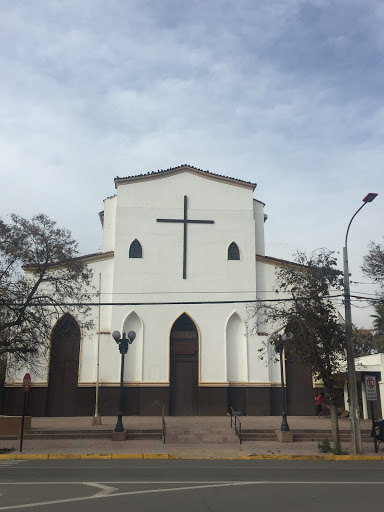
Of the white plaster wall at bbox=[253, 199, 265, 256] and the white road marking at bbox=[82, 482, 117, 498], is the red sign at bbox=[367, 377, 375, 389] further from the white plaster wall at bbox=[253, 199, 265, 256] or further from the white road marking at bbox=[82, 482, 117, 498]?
the white plaster wall at bbox=[253, 199, 265, 256]

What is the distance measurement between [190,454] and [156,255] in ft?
45.1

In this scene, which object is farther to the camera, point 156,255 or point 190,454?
point 156,255

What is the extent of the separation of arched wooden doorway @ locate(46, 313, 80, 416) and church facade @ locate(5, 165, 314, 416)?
0.17ft

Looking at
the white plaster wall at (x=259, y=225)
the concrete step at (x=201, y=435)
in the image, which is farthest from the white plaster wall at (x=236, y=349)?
the concrete step at (x=201, y=435)

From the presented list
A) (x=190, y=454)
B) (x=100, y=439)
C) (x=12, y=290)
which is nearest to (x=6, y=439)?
(x=100, y=439)

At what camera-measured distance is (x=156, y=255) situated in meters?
28.8

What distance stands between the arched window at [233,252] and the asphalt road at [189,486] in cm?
1559

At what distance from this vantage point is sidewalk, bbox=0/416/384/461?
16.9m

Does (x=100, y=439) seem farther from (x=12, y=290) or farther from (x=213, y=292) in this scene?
(x=213, y=292)

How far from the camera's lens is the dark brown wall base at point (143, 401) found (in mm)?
26672

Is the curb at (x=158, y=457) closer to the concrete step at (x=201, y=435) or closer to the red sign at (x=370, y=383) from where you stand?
the red sign at (x=370, y=383)

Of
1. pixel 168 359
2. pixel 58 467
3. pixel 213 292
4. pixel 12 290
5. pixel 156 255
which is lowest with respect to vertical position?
pixel 58 467

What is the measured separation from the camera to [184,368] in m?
27.9

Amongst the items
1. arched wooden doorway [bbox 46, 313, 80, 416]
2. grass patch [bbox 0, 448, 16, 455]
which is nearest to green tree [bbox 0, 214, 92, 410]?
grass patch [bbox 0, 448, 16, 455]
